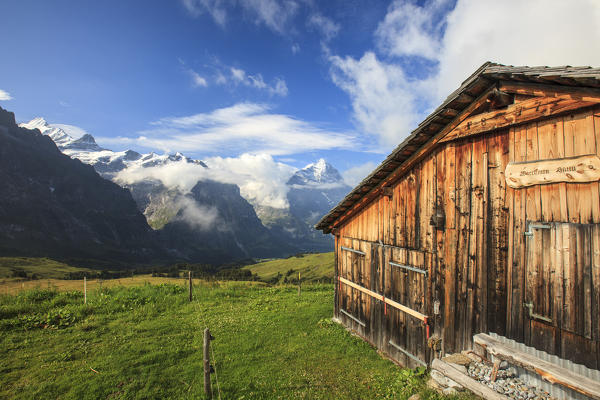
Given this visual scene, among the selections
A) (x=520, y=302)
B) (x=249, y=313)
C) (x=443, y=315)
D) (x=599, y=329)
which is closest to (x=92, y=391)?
(x=249, y=313)

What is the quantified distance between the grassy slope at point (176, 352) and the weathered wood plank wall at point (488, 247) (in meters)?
2.02

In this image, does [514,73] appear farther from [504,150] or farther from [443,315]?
[443,315]

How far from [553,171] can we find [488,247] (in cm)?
232

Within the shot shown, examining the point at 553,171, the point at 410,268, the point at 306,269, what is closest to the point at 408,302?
the point at 410,268

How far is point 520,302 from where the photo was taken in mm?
6512

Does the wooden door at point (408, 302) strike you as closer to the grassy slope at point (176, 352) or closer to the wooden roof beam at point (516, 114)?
the grassy slope at point (176, 352)

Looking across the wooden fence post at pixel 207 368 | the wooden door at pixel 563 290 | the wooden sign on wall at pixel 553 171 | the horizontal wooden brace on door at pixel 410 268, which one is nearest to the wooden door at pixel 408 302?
the horizontal wooden brace on door at pixel 410 268

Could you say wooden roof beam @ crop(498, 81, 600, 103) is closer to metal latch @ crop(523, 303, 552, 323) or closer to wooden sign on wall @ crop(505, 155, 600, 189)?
wooden sign on wall @ crop(505, 155, 600, 189)

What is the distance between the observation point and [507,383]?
6.13 m

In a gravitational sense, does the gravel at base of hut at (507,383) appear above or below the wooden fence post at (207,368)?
above

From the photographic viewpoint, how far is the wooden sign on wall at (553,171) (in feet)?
18.1

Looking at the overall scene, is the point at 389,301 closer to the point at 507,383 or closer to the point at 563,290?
the point at 507,383

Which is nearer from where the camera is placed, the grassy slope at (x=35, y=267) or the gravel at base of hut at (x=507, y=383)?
the gravel at base of hut at (x=507, y=383)

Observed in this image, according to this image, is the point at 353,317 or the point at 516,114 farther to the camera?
the point at 353,317
